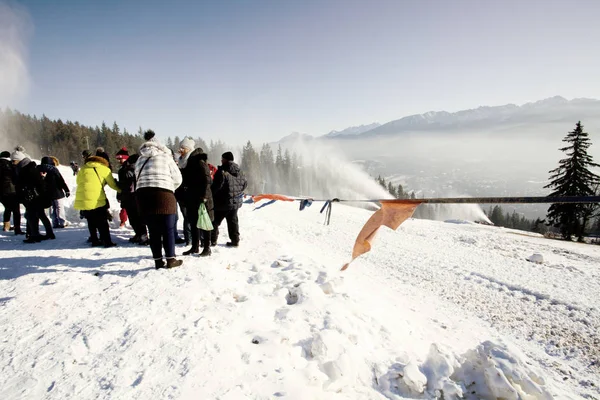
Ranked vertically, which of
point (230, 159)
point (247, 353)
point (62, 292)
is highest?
point (230, 159)

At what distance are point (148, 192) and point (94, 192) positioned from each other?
80.9 inches

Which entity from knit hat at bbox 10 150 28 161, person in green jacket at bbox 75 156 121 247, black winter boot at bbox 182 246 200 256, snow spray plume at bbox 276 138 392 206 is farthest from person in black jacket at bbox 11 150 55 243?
snow spray plume at bbox 276 138 392 206

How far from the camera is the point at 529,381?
2.80 meters

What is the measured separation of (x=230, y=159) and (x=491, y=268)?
752cm

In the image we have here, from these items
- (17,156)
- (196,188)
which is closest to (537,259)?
(196,188)

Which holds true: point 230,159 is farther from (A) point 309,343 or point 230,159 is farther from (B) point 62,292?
(A) point 309,343

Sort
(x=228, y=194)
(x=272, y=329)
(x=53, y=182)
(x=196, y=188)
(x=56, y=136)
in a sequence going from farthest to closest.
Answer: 1. (x=56, y=136)
2. (x=53, y=182)
3. (x=228, y=194)
4. (x=196, y=188)
5. (x=272, y=329)

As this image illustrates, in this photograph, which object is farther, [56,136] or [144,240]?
[56,136]

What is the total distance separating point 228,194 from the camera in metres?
6.57

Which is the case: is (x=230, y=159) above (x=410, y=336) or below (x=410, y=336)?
above

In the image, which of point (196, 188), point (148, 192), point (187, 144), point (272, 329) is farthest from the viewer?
point (187, 144)

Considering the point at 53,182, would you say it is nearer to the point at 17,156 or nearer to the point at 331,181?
the point at 17,156

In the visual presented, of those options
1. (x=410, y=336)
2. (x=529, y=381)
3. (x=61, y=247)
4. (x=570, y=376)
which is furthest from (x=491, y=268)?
(x=61, y=247)

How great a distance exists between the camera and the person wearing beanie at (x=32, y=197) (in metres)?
6.80
